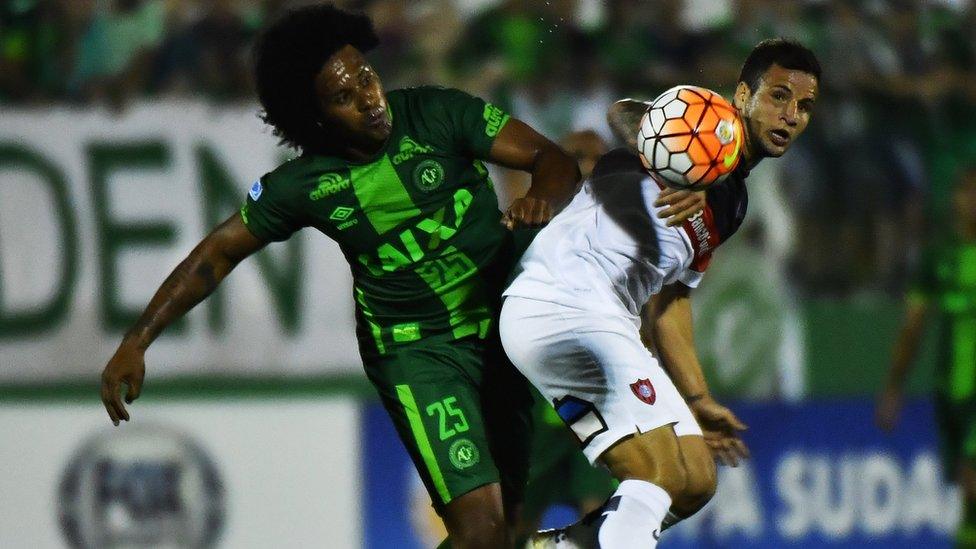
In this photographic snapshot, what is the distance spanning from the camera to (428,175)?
4.82m

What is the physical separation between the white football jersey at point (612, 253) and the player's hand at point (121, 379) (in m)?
1.15

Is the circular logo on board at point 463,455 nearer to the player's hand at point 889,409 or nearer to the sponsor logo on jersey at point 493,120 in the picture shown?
the sponsor logo on jersey at point 493,120

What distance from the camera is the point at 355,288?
5059 millimetres

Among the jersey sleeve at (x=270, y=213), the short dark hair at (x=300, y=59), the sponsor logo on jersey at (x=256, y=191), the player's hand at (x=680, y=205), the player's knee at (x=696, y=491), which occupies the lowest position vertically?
the player's knee at (x=696, y=491)

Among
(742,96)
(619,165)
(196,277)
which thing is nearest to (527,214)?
(619,165)

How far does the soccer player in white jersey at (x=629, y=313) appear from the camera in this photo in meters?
4.36

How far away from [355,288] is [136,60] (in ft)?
11.3

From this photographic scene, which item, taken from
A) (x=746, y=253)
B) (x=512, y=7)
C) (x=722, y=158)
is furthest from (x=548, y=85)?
(x=722, y=158)

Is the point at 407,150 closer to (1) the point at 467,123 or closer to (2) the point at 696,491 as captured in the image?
(1) the point at 467,123

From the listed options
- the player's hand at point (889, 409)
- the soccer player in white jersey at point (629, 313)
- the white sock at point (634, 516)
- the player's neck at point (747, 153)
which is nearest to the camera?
the white sock at point (634, 516)

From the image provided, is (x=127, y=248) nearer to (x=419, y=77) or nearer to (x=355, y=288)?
(x=419, y=77)

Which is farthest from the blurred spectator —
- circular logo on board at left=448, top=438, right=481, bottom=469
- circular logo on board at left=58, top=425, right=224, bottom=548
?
circular logo on board at left=448, top=438, right=481, bottom=469

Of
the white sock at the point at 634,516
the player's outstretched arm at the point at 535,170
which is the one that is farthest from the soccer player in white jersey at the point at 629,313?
the player's outstretched arm at the point at 535,170

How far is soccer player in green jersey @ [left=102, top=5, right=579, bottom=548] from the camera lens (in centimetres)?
476
